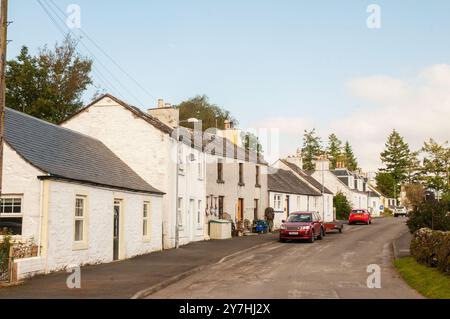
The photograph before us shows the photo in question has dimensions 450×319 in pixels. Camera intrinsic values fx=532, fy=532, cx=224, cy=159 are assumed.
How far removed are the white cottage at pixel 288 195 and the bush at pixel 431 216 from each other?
820 inches

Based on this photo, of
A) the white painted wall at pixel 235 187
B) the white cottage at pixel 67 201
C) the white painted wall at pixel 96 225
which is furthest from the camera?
the white painted wall at pixel 235 187

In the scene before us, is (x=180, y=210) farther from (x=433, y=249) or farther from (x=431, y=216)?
(x=433, y=249)

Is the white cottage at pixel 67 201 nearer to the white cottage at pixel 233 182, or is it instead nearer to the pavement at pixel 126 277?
the pavement at pixel 126 277

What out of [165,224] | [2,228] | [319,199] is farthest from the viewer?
[319,199]

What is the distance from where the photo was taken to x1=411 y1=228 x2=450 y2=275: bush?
15.2 meters

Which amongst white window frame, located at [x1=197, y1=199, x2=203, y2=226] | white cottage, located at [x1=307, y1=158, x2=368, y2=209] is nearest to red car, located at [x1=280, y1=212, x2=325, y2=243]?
white window frame, located at [x1=197, y1=199, x2=203, y2=226]

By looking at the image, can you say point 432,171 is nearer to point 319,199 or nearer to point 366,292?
point 319,199

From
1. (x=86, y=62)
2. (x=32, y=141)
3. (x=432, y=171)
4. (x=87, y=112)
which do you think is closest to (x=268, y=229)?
(x=87, y=112)

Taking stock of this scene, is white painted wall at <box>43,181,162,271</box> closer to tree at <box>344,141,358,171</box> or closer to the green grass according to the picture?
the green grass

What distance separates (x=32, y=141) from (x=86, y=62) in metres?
28.6

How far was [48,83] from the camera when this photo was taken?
44.2 m

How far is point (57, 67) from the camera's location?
1772 inches

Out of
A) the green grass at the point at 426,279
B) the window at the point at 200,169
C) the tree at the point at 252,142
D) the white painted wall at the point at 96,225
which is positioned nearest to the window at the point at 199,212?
the window at the point at 200,169

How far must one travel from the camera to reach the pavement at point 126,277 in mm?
12867
